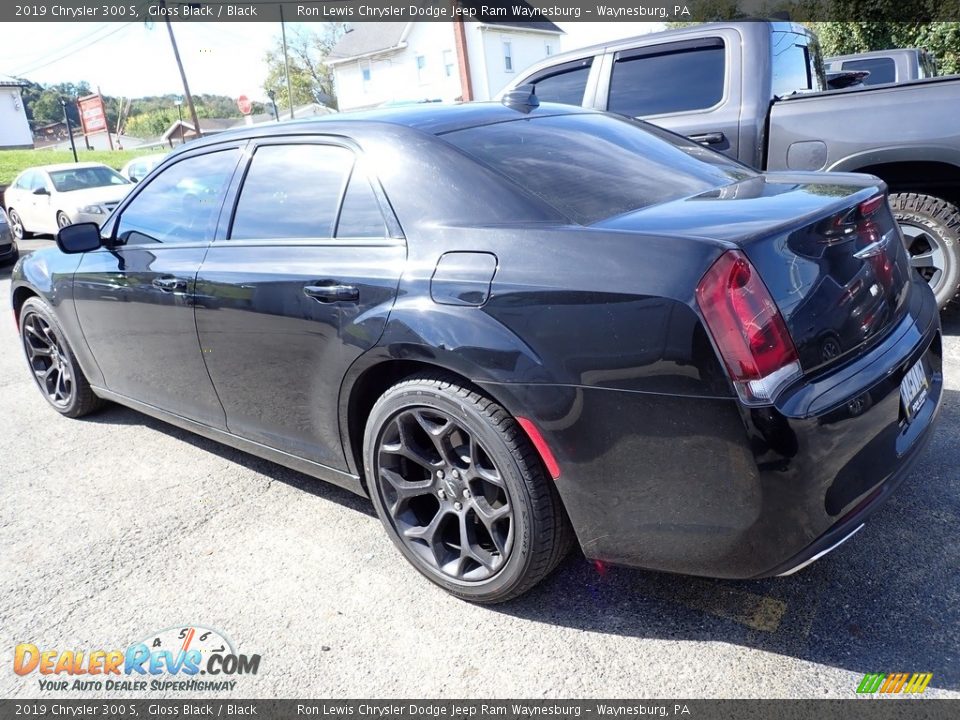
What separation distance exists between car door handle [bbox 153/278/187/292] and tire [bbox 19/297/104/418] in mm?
1362

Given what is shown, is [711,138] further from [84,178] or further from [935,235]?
[84,178]

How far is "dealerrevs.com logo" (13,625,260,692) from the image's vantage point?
2.37 meters

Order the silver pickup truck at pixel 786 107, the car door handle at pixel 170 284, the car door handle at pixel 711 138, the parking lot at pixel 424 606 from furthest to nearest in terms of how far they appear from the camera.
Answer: the car door handle at pixel 711 138
the silver pickup truck at pixel 786 107
the car door handle at pixel 170 284
the parking lot at pixel 424 606

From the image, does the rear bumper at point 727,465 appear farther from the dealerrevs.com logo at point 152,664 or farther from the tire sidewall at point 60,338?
the tire sidewall at point 60,338

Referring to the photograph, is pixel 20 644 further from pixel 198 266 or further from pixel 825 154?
pixel 825 154

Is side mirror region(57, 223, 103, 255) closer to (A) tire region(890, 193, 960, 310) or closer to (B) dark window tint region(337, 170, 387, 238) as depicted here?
(B) dark window tint region(337, 170, 387, 238)

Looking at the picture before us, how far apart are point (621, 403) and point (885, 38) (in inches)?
704

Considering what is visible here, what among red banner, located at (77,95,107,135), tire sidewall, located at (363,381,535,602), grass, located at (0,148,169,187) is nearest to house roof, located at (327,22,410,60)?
red banner, located at (77,95,107,135)

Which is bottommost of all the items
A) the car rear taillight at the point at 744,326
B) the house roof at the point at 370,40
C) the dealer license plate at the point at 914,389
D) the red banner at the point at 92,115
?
the dealer license plate at the point at 914,389

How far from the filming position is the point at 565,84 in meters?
5.70

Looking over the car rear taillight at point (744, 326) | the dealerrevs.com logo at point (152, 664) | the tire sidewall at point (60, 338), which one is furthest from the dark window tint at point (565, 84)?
the dealerrevs.com logo at point (152, 664)

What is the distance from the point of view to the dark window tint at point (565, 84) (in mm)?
5578

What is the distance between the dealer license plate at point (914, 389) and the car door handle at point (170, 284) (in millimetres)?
2759

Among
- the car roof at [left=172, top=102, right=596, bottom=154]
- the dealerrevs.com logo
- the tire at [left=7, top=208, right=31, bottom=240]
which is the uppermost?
the car roof at [left=172, top=102, right=596, bottom=154]
